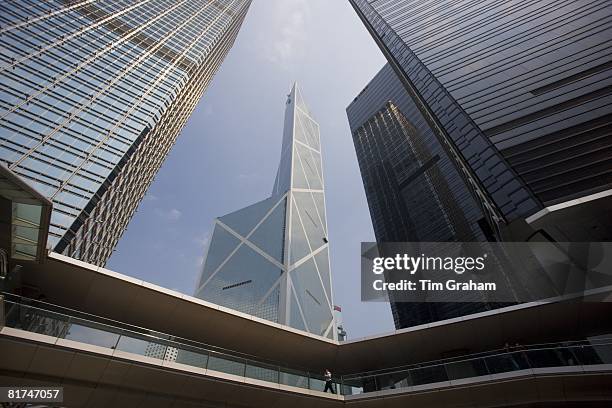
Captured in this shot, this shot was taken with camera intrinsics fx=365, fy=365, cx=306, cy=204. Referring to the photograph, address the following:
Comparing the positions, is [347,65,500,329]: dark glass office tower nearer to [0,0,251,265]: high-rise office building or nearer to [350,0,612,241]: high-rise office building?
[350,0,612,241]: high-rise office building

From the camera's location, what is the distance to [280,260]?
6144 cm

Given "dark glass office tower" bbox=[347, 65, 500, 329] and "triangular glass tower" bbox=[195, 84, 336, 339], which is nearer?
"triangular glass tower" bbox=[195, 84, 336, 339]

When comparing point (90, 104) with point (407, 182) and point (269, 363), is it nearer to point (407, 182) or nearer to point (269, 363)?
point (269, 363)

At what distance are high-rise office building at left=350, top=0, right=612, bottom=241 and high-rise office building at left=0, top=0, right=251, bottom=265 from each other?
3563cm

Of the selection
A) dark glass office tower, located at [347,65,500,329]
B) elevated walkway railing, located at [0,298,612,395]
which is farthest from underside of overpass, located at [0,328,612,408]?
dark glass office tower, located at [347,65,500,329]

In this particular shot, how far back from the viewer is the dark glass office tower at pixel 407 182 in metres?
66.1

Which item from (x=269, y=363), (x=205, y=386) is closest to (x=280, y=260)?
(x=269, y=363)

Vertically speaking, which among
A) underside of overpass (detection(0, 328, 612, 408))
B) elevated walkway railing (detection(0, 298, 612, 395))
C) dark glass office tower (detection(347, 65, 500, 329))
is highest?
dark glass office tower (detection(347, 65, 500, 329))

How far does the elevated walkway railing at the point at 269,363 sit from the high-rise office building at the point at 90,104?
25732 mm

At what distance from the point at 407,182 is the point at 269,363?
73.8m

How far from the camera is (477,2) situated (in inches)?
1608

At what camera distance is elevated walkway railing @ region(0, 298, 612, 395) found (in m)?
11.5

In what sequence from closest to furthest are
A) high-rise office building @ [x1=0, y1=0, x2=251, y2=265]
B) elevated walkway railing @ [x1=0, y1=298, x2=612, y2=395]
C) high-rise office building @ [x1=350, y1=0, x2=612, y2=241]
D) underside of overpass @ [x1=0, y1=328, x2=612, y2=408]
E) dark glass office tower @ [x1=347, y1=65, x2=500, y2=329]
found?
underside of overpass @ [x1=0, y1=328, x2=612, y2=408], elevated walkway railing @ [x1=0, y1=298, x2=612, y2=395], high-rise office building @ [x1=350, y1=0, x2=612, y2=241], high-rise office building @ [x1=0, y1=0, x2=251, y2=265], dark glass office tower @ [x1=347, y1=65, x2=500, y2=329]

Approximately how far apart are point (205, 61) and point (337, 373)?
74.1 meters
